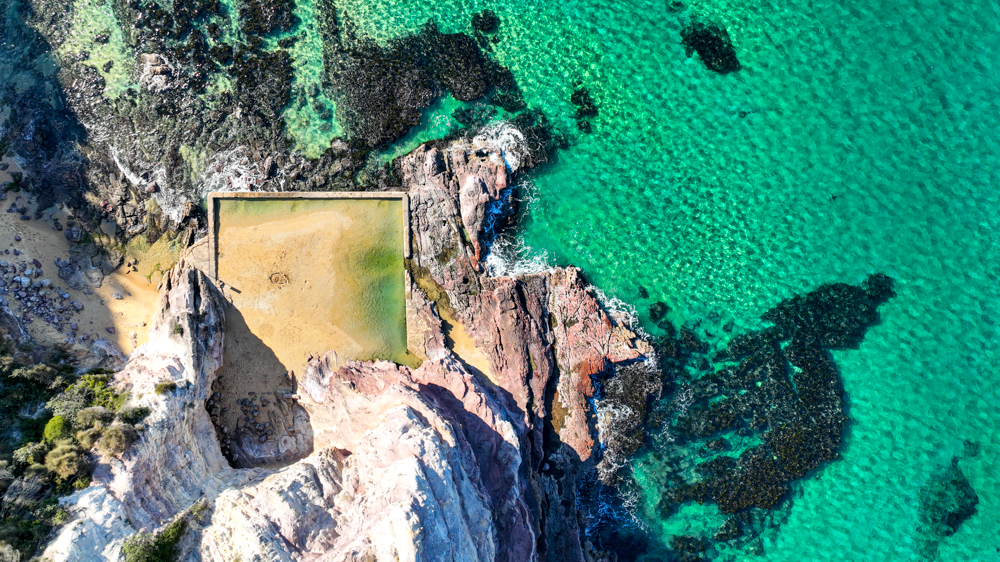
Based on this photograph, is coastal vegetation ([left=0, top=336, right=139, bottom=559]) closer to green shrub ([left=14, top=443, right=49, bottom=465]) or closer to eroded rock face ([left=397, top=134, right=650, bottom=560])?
green shrub ([left=14, top=443, right=49, bottom=465])

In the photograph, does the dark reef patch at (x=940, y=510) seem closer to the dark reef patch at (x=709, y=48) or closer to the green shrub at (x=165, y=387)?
the dark reef patch at (x=709, y=48)

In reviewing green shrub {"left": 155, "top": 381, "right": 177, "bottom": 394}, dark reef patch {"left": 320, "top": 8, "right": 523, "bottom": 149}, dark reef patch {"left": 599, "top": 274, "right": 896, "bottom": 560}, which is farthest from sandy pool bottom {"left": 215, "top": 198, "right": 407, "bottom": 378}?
dark reef patch {"left": 599, "top": 274, "right": 896, "bottom": 560}

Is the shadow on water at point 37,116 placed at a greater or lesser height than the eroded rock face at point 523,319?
greater

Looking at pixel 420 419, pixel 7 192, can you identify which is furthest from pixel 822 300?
pixel 7 192

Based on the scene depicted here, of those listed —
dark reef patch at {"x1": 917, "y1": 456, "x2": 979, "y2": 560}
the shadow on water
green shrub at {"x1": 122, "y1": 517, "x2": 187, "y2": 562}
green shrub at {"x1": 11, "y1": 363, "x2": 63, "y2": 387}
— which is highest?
the shadow on water

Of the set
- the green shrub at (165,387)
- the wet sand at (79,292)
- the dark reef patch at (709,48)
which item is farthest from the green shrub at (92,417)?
the dark reef patch at (709,48)

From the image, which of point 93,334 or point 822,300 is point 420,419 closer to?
point 93,334
